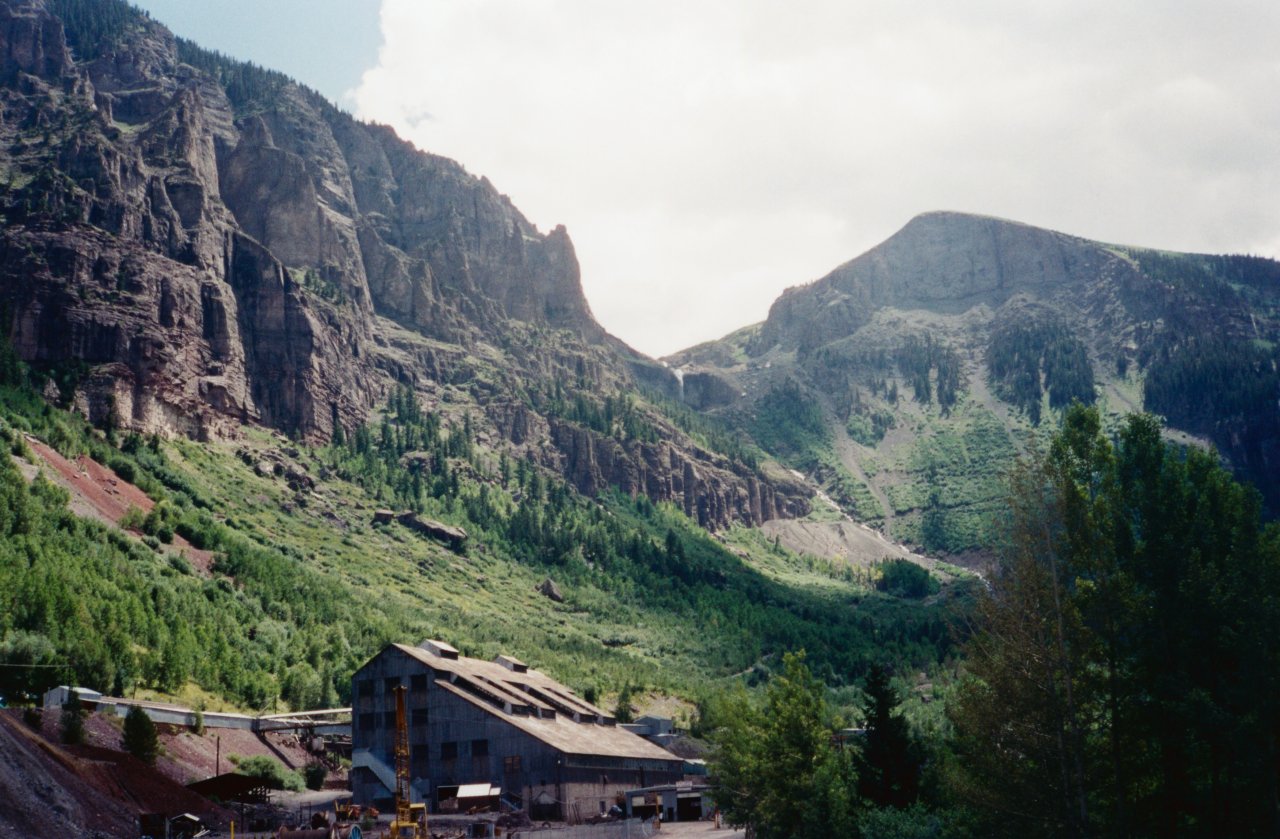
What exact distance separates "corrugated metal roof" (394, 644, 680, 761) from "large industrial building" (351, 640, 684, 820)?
18cm

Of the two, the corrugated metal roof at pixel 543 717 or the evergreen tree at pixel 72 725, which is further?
the corrugated metal roof at pixel 543 717

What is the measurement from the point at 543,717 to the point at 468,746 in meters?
9.71

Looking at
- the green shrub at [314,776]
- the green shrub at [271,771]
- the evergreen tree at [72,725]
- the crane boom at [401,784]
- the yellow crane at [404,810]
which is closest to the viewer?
the yellow crane at [404,810]

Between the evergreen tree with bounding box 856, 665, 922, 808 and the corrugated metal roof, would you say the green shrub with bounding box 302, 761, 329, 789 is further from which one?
the evergreen tree with bounding box 856, 665, 922, 808

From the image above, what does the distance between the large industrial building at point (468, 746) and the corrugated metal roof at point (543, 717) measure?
0.18m

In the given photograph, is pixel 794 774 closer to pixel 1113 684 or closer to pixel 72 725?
pixel 1113 684

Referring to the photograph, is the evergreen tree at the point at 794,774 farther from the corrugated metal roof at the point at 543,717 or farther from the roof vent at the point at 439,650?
the roof vent at the point at 439,650

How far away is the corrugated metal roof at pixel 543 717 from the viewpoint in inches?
3770

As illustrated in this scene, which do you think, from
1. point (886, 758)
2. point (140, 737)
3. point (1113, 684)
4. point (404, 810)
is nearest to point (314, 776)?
point (140, 737)

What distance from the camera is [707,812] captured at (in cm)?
10775

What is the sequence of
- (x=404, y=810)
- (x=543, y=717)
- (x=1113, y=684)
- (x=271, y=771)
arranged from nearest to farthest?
(x=1113, y=684), (x=404, y=810), (x=271, y=771), (x=543, y=717)

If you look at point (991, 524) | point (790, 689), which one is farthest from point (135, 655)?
point (991, 524)

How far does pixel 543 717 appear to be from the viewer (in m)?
103

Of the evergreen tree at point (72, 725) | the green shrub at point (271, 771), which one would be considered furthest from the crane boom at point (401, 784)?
the evergreen tree at point (72, 725)
